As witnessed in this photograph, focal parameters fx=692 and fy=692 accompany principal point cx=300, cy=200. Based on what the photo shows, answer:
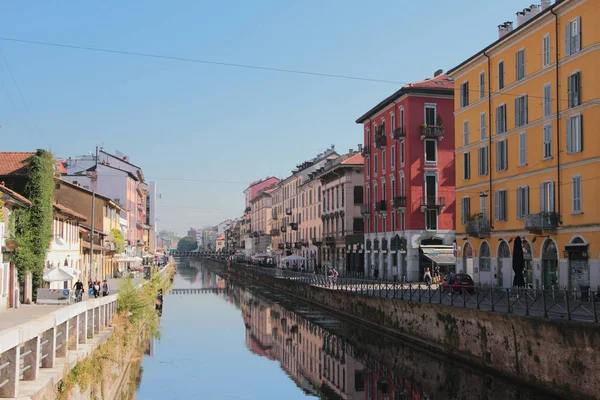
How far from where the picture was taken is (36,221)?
34.4m

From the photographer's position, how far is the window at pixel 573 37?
31750mm

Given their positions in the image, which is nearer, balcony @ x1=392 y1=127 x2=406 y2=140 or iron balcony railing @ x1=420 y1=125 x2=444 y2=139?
iron balcony railing @ x1=420 y1=125 x2=444 y2=139

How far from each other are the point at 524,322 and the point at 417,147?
35.6 metres

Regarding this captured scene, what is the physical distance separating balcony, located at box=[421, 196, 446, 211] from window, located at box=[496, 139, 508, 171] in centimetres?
1584

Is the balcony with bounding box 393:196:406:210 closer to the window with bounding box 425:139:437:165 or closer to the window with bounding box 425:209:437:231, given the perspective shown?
the window with bounding box 425:209:437:231

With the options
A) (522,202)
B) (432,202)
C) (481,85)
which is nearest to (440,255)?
(432,202)

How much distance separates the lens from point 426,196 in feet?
185

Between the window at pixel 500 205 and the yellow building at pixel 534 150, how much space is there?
58 mm

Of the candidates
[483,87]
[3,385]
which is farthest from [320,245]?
[3,385]

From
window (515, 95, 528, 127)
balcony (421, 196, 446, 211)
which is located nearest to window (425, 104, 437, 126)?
balcony (421, 196, 446, 211)

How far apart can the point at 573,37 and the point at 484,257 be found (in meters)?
14.9

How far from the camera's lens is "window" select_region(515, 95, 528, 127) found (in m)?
37.1

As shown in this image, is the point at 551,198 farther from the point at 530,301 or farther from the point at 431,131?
the point at 431,131

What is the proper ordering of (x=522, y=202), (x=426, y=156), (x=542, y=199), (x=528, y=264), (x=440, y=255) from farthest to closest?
(x=426, y=156), (x=440, y=255), (x=522, y=202), (x=528, y=264), (x=542, y=199)
